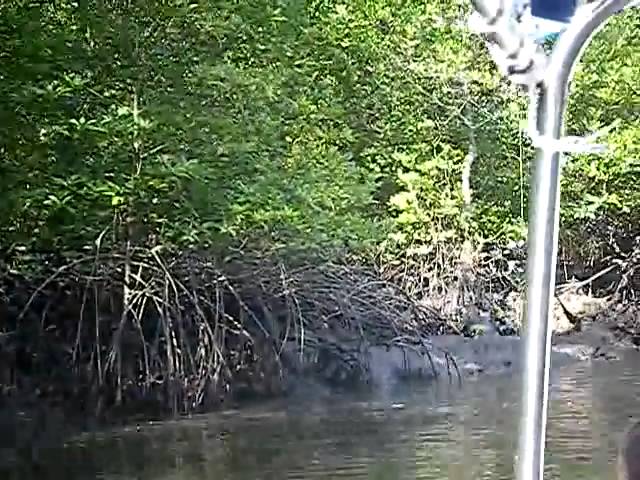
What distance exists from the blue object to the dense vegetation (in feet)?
12.1

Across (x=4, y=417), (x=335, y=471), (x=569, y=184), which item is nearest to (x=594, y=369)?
(x=569, y=184)

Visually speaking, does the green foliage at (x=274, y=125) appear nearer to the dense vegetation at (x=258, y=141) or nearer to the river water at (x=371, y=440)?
the dense vegetation at (x=258, y=141)

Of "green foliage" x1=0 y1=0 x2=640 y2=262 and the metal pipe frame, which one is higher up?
"green foliage" x1=0 y1=0 x2=640 y2=262

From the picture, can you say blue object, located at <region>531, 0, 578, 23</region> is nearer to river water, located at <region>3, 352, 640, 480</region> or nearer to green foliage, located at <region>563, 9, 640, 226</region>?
river water, located at <region>3, 352, 640, 480</region>

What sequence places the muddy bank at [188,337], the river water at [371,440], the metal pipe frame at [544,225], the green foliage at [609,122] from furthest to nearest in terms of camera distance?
the green foliage at [609,122] → the muddy bank at [188,337] → the river water at [371,440] → the metal pipe frame at [544,225]

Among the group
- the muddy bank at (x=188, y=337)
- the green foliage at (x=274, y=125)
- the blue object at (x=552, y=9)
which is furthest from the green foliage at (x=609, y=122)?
the blue object at (x=552, y=9)

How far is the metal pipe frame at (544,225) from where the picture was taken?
1.17 meters

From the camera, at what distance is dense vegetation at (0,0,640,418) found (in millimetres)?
4887

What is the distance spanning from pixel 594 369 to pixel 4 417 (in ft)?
8.79

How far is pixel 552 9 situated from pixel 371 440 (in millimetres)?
3231

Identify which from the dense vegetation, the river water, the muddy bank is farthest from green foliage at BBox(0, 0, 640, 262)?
the river water

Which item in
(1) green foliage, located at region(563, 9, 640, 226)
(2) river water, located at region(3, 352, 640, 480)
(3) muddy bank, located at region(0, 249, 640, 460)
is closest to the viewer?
(2) river water, located at region(3, 352, 640, 480)

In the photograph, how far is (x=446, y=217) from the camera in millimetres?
5723

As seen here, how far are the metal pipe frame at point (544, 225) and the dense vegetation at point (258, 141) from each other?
363cm
